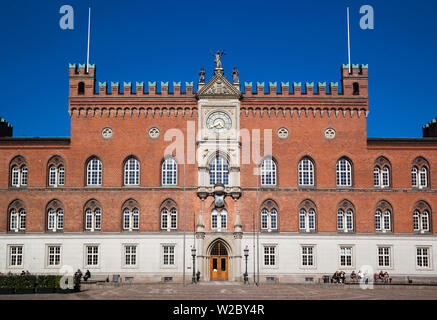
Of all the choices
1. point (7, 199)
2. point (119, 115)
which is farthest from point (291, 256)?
point (7, 199)

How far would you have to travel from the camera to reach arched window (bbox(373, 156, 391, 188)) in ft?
184

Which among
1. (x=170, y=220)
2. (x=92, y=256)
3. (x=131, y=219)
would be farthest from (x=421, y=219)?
(x=92, y=256)

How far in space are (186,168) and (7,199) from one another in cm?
1708

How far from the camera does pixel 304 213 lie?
55.4m

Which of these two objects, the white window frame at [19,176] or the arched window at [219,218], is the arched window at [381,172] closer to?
the arched window at [219,218]

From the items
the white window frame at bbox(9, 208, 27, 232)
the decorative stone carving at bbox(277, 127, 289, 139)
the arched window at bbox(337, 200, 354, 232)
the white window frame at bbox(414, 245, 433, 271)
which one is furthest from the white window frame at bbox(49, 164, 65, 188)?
the white window frame at bbox(414, 245, 433, 271)

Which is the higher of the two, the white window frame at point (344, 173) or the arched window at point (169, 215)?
the white window frame at point (344, 173)

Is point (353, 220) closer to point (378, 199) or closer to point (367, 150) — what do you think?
point (378, 199)

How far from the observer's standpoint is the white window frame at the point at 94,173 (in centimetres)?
5581

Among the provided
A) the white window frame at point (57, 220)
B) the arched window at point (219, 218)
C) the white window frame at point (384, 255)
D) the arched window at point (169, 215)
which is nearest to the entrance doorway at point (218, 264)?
the arched window at point (219, 218)

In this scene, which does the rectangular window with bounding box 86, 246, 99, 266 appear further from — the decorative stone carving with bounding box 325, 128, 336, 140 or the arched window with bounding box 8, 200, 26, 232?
the decorative stone carving with bounding box 325, 128, 336, 140

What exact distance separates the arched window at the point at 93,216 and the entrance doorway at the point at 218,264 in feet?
36.1

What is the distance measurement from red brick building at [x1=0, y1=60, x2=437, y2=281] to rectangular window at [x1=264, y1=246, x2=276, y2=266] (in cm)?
13

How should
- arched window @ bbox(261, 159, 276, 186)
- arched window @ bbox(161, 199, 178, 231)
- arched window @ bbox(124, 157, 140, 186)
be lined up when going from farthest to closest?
arched window @ bbox(124, 157, 140, 186), arched window @ bbox(261, 159, 276, 186), arched window @ bbox(161, 199, 178, 231)
